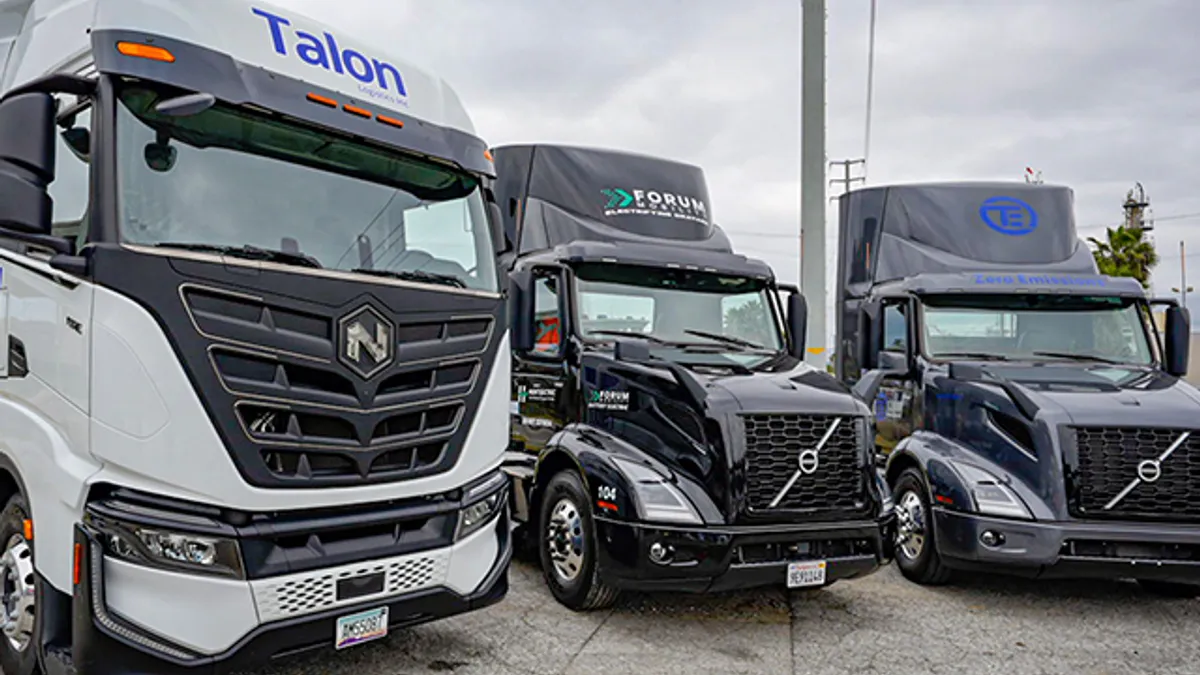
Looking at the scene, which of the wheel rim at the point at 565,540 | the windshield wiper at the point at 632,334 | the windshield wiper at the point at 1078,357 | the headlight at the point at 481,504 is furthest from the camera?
the windshield wiper at the point at 1078,357

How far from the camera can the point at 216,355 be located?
155 inches

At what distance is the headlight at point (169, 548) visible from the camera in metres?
3.83

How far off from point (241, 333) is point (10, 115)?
1278 mm

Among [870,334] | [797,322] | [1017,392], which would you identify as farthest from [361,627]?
[870,334]

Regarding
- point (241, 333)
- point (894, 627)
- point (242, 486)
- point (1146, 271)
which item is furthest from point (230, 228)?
point (1146, 271)

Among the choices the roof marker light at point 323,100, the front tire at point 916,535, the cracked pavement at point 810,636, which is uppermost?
the roof marker light at point 323,100

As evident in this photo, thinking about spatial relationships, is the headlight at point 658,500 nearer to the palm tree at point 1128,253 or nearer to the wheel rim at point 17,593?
the wheel rim at point 17,593

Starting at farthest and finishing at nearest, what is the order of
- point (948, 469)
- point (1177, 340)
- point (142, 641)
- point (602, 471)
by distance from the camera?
point (1177, 340) → point (948, 469) → point (602, 471) → point (142, 641)

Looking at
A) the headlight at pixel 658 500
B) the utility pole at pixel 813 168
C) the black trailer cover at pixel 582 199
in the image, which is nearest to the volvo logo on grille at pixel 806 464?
the headlight at pixel 658 500

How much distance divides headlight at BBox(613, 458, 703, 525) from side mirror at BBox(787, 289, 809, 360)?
85.5 inches

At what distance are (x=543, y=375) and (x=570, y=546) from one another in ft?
4.71

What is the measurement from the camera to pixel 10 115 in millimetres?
3898

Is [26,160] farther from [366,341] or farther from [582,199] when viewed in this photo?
[582,199]

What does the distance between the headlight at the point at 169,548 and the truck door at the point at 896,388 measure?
5.88 meters
